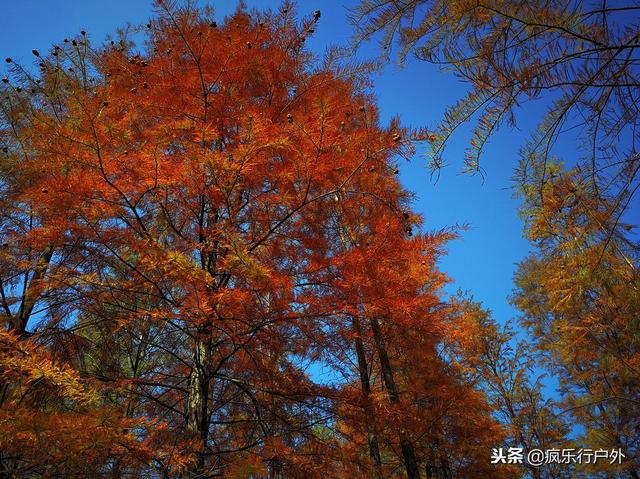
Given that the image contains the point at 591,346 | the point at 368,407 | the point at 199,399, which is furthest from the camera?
the point at 591,346

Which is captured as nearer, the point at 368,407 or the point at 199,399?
the point at 199,399

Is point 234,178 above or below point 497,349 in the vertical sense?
above

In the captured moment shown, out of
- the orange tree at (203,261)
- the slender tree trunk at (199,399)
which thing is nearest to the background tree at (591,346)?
the orange tree at (203,261)

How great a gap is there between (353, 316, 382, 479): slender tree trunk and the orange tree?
0.03 m

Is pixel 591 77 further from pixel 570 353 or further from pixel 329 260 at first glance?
pixel 570 353

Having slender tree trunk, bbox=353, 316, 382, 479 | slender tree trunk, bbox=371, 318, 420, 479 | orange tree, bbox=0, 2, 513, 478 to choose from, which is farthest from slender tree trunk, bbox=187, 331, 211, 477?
slender tree trunk, bbox=371, 318, 420, 479

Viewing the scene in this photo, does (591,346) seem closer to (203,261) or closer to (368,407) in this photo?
(368,407)

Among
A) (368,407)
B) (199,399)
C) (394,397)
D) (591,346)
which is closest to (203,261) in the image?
(199,399)

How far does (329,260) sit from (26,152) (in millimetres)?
4707

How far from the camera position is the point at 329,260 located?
4.25m

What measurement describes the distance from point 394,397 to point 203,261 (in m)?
3.58

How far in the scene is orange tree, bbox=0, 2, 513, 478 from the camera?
10.0 feet

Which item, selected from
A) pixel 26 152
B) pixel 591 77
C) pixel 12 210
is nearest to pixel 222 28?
pixel 26 152

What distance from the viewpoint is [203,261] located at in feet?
14.2
